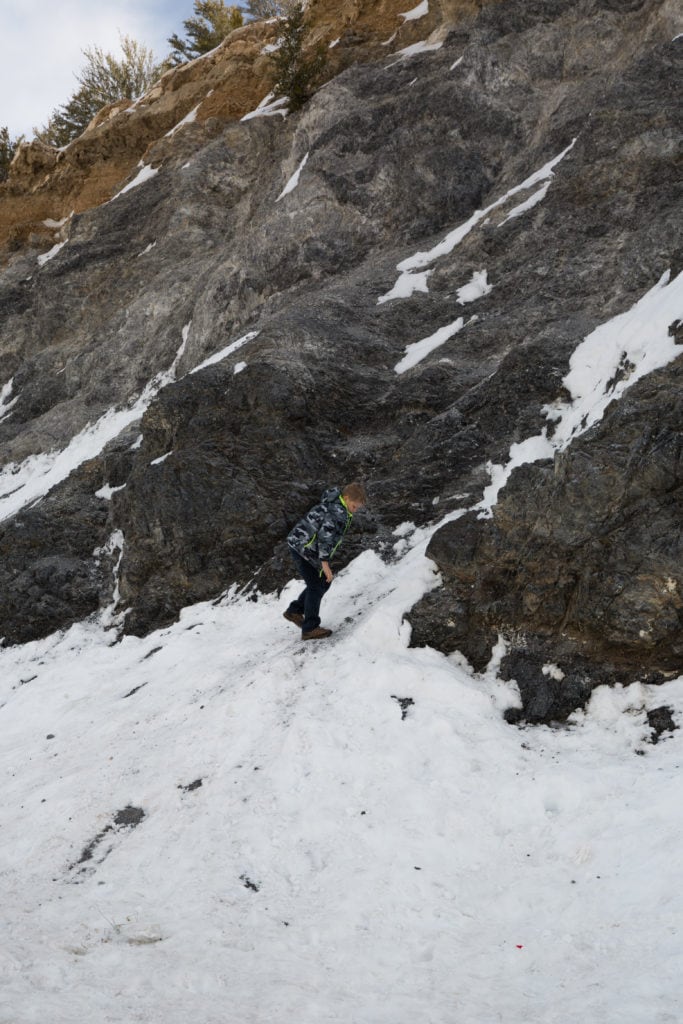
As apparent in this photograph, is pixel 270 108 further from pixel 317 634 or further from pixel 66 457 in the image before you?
pixel 317 634

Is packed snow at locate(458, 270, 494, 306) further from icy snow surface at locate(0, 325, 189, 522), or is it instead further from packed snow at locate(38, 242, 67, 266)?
packed snow at locate(38, 242, 67, 266)

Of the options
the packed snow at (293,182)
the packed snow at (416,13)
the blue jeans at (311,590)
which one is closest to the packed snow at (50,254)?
the packed snow at (293,182)

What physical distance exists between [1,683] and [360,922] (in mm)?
9016

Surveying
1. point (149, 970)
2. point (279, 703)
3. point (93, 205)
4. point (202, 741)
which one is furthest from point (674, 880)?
point (93, 205)

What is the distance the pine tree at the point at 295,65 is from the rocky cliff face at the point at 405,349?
0.97 meters

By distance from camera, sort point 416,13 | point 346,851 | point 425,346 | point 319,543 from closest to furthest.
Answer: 1. point 346,851
2. point 319,543
3. point 425,346
4. point 416,13

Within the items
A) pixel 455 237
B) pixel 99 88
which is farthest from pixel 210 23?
pixel 455 237

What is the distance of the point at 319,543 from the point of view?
9016 mm

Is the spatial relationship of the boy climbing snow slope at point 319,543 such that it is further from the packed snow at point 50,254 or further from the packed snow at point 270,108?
the packed snow at point 50,254

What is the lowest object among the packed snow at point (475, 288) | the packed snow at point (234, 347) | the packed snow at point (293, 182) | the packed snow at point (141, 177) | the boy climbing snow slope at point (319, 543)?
the boy climbing snow slope at point (319, 543)

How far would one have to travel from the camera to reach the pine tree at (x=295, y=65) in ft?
94.4

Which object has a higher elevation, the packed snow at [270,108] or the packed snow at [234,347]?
the packed snow at [270,108]

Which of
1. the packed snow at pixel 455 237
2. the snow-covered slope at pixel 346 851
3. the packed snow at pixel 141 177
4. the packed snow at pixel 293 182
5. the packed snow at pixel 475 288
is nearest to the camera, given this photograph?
the snow-covered slope at pixel 346 851

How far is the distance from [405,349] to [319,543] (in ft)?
26.9
